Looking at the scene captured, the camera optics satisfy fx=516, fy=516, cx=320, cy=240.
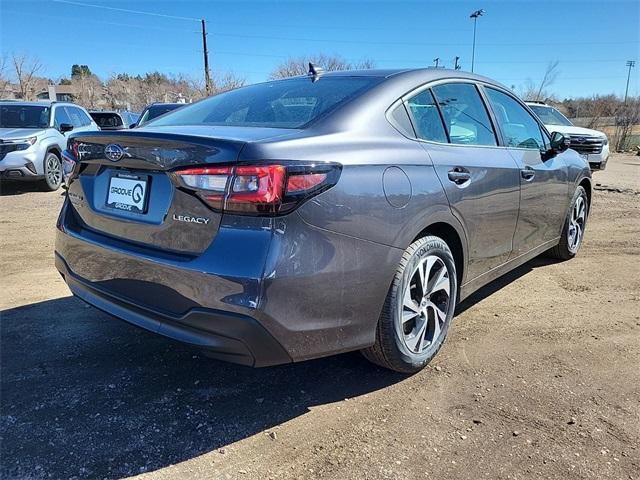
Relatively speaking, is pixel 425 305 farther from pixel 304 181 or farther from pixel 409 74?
pixel 409 74

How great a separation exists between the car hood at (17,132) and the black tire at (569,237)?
8947mm

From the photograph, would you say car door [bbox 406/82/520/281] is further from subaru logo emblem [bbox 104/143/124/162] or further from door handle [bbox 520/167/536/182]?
subaru logo emblem [bbox 104/143/124/162]

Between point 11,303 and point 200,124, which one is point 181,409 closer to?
point 200,124

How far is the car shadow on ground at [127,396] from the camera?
2.18 m

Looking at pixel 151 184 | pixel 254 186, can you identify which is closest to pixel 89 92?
pixel 151 184

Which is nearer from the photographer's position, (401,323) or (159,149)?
(159,149)

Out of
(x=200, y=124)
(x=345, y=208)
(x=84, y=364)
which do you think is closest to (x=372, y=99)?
(x=345, y=208)

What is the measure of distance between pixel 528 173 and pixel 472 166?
0.86m

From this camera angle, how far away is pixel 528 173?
3.70m

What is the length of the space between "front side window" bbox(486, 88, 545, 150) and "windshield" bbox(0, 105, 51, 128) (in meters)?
9.25

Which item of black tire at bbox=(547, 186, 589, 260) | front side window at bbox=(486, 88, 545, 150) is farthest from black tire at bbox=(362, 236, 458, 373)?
black tire at bbox=(547, 186, 589, 260)

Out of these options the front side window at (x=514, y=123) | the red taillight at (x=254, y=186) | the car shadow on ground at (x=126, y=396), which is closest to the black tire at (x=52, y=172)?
the car shadow on ground at (x=126, y=396)

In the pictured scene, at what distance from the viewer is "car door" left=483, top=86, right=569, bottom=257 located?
368cm

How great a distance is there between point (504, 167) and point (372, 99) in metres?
1.22
